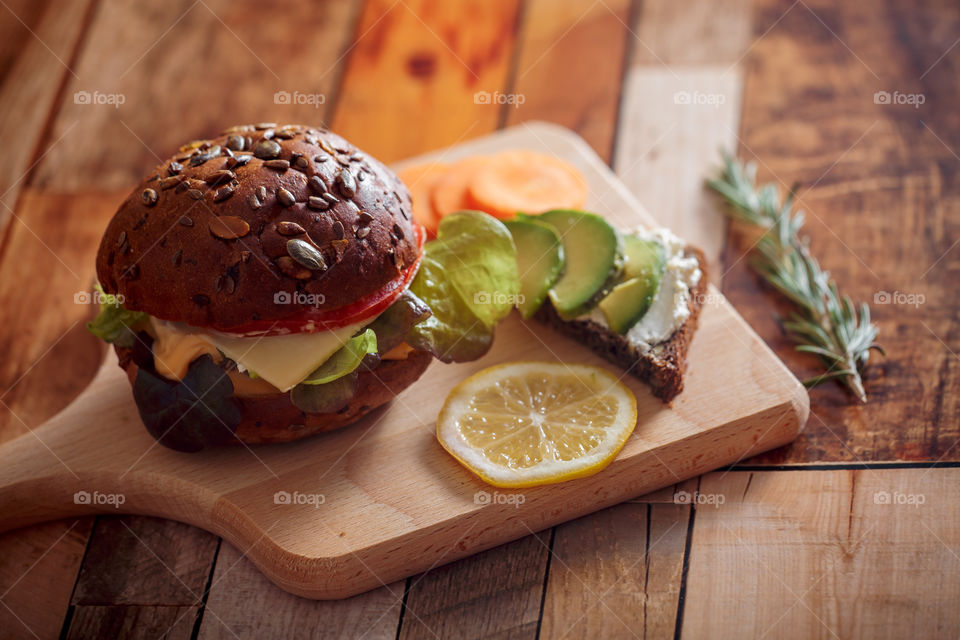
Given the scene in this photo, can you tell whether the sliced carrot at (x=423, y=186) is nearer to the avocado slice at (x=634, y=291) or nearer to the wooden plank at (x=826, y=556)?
the avocado slice at (x=634, y=291)

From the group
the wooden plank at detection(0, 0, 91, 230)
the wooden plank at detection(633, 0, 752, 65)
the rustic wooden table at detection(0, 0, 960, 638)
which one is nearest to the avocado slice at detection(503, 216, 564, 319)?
the rustic wooden table at detection(0, 0, 960, 638)

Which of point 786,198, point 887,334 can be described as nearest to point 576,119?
point 786,198

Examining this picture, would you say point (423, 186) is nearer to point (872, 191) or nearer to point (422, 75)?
point (422, 75)

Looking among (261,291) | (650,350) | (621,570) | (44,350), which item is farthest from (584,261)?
(44,350)

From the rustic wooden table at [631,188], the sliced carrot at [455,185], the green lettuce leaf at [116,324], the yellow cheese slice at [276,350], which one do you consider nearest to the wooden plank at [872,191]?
the rustic wooden table at [631,188]

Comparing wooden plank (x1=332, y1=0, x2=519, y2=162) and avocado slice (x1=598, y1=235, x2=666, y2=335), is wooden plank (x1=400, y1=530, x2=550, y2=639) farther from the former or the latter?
wooden plank (x1=332, y1=0, x2=519, y2=162)
